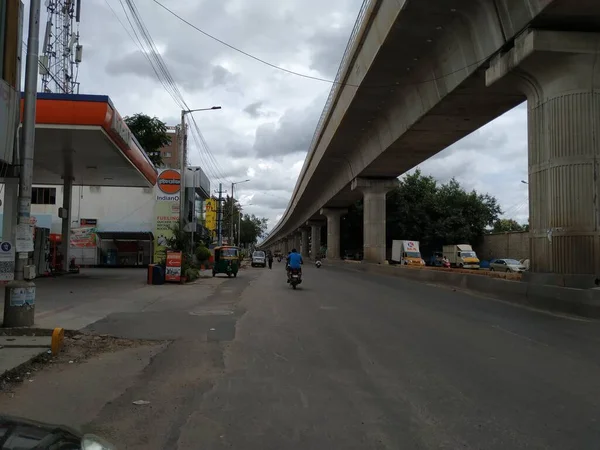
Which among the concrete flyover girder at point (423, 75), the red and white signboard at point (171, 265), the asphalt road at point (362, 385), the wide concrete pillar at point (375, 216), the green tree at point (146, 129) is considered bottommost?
the asphalt road at point (362, 385)

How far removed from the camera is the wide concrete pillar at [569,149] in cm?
1352

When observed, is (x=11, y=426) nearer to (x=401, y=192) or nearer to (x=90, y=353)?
(x=90, y=353)

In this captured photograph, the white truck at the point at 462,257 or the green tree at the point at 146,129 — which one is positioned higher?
the green tree at the point at 146,129

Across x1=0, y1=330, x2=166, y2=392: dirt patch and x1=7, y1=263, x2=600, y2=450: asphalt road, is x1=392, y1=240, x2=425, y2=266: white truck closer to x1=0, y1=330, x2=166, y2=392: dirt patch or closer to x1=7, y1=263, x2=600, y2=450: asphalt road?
x1=7, y1=263, x2=600, y2=450: asphalt road

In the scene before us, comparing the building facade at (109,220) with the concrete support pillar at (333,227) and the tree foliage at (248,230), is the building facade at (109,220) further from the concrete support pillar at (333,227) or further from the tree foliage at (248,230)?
the tree foliage at (248,230)

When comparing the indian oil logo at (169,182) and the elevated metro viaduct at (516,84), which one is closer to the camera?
the elevated metro viaduct at (516,84)

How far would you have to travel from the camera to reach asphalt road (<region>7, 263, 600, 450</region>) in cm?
493

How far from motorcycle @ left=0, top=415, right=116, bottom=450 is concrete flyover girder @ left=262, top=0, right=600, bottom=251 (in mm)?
13513

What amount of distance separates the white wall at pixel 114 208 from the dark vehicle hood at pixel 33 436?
43.5 metres

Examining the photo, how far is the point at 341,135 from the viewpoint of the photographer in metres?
31.1

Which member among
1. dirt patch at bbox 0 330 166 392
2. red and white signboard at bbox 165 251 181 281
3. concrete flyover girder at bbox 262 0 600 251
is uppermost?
concrete flyover girder at bbox 262 0 600 251

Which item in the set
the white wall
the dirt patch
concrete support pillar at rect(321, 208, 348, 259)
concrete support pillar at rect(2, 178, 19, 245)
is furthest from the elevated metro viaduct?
concrete support pillar at rect(321, 208, 348, 259)

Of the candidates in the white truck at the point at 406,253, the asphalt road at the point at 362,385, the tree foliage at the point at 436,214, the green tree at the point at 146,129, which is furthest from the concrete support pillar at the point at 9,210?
the tree foliage at the point at 436,214

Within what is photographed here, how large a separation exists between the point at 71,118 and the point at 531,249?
1591 cm
